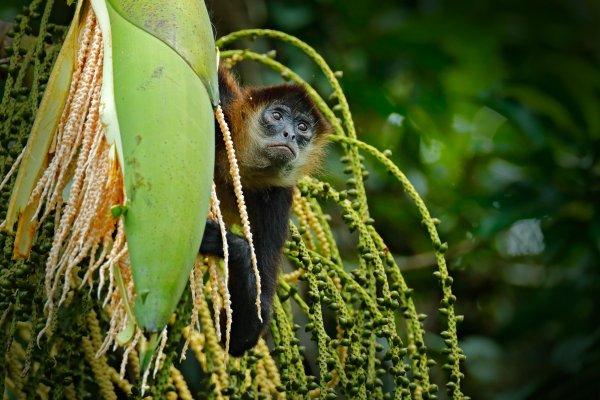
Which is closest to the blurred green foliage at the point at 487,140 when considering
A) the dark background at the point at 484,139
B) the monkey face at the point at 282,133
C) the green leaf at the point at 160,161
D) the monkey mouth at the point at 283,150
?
the dark background at the point at 484,139

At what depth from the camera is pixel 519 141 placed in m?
4.76

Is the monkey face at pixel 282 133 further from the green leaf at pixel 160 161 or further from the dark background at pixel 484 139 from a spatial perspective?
the green leaf at pixel 160 161

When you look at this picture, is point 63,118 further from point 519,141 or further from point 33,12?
point 519,141

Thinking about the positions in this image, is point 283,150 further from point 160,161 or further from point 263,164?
point 160,161

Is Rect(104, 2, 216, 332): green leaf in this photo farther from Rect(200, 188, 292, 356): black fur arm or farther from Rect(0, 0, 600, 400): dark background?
Rect(0, 0, 600, 400): dark background

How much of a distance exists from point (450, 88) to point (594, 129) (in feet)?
2.58

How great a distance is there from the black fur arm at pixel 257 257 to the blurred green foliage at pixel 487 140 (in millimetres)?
853

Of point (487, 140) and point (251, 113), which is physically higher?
point (487, 140)

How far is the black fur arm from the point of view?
7.60ft

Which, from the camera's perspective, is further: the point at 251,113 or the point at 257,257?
the point at 251,113

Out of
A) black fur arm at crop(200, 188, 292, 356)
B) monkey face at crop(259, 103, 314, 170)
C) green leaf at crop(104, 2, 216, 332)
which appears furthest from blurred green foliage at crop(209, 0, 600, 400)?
green leaf at crop(104, 2, 216, 332)

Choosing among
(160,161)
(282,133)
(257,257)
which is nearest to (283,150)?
(282,133)

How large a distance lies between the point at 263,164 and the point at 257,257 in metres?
0.45

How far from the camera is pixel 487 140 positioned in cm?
487
